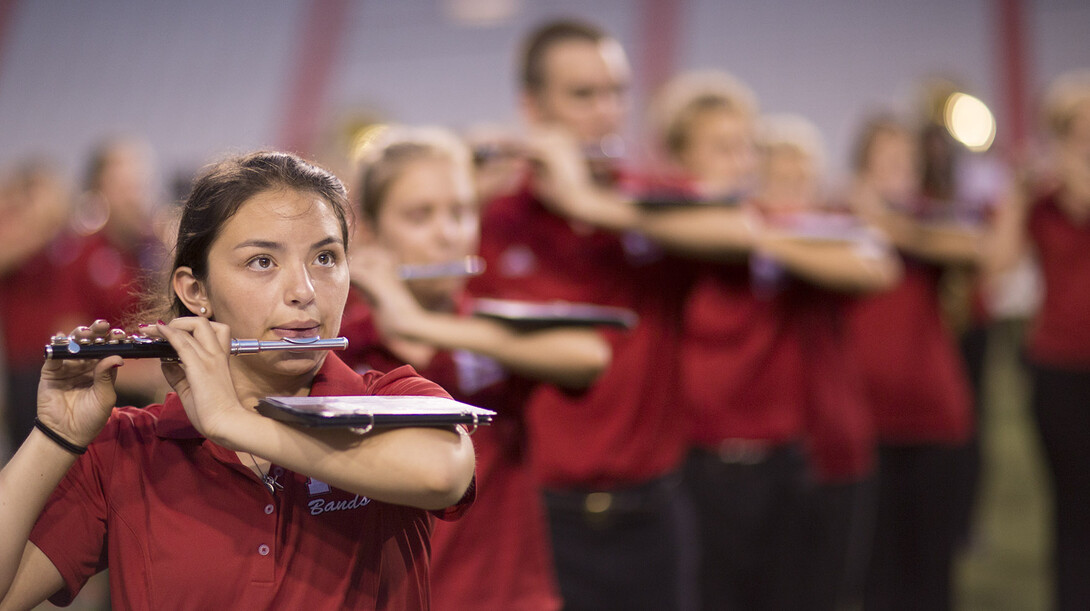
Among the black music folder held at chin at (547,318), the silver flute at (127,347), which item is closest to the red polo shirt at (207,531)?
the silver flute at (127,347)

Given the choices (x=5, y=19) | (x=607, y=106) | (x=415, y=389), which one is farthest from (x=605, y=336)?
(x=5, y=19)

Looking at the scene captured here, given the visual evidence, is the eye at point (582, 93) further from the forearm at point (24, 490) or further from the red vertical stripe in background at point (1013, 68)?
the red vertical stripe in background at point (1013, 68)

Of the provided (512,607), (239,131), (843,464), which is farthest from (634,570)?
(239,131)

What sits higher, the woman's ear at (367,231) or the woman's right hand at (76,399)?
the woman's ear at (367,231)

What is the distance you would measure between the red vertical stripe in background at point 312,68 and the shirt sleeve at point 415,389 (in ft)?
42.4

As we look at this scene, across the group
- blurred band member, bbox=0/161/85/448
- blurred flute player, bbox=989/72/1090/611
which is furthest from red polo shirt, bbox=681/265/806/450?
blurred band member, bbox=0/161/85/448

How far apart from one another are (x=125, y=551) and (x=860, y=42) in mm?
Answer: 12778

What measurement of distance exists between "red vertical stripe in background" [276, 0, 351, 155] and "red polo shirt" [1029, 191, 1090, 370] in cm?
1074

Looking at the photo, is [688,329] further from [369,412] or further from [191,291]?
[369,412]

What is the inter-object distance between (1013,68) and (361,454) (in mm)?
13161

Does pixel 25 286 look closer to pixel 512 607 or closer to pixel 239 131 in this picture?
pixel 512 607

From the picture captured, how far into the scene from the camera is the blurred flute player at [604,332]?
9.51ft

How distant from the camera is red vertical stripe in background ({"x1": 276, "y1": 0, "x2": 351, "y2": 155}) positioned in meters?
14.4

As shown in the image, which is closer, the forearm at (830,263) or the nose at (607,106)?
the nose at (607,106)
